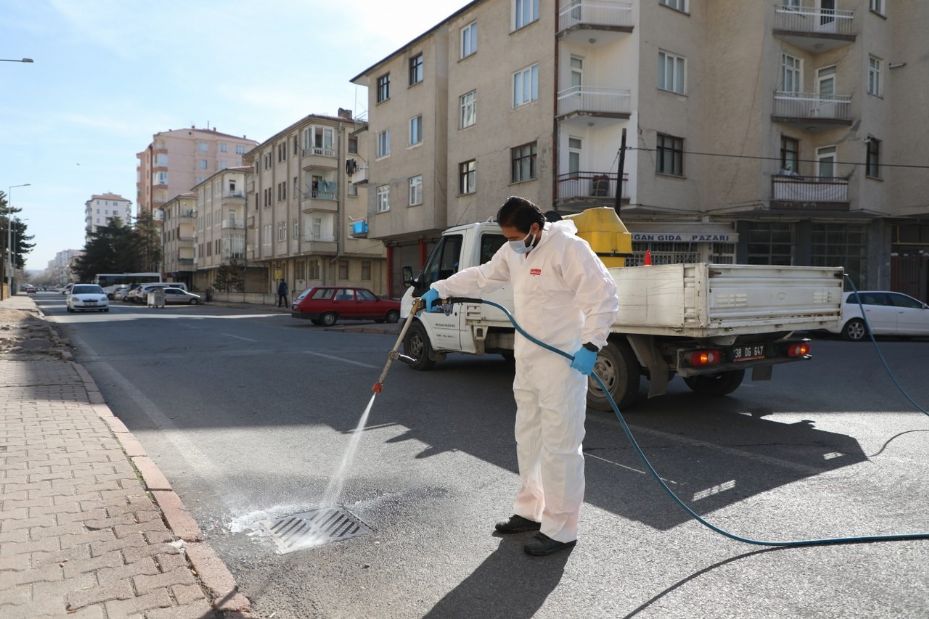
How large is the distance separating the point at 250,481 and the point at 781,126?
2599 centimetres

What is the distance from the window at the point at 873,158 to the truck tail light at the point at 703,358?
24108mm

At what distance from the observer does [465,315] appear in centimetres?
976

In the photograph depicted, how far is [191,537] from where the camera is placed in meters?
3.76

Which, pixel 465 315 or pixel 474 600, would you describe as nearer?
pixel 474 600

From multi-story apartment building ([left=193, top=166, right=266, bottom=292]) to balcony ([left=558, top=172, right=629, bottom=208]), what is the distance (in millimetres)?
40229

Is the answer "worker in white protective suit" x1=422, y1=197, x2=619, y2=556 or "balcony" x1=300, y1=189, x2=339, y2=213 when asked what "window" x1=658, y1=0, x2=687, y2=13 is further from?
"balcony" x1=300, y1=189, x2=339, y2=213

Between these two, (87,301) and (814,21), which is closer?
(814,21)

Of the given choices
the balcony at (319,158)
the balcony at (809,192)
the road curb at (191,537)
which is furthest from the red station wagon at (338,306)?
the balcony at (319,158)

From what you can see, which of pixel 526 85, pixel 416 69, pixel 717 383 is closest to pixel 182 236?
pixel 416 69

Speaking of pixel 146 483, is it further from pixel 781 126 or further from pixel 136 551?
pixel 781 126

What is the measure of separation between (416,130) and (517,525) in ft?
101

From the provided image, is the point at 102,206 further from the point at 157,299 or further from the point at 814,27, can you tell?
the point at 814,27

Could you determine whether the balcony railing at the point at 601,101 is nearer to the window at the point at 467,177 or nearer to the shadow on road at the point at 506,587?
the window at the point at 467,177

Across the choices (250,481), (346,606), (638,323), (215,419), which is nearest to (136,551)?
(346,606)
